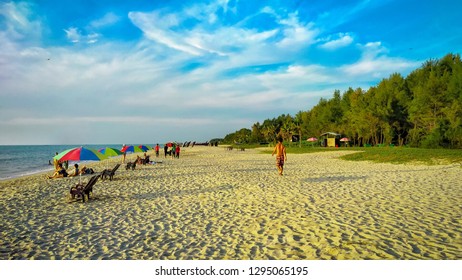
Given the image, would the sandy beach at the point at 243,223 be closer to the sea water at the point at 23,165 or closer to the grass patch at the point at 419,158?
the grass patch at the point at 419,158

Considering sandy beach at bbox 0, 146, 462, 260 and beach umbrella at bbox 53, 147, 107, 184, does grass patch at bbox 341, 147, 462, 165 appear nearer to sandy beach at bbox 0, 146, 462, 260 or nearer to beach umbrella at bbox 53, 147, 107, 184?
sandy beach at bbox 0, 146, 462, 260

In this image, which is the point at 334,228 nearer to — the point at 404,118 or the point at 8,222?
the point at 8,222

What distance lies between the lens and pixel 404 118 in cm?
4706

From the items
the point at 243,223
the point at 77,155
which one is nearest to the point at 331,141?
the point at 77,155

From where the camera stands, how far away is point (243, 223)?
21.0 ft

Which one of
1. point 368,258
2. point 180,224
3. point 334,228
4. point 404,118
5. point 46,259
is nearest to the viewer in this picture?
point 368,258

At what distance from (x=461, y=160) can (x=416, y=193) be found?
458 inches

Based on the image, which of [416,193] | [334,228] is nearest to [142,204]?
[334,228]

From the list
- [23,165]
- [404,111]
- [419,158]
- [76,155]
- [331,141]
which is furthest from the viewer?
[331,141]

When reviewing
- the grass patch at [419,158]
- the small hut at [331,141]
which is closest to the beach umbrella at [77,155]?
the grass patch at [419,158]

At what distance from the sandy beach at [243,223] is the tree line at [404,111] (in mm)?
26850

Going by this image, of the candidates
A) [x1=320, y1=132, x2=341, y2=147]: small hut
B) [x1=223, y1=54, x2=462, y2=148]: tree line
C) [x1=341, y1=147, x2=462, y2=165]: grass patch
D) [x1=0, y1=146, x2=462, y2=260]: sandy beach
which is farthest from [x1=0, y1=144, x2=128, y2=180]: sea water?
[x1=320, y1=132, x2=341, y2=147]: small hut

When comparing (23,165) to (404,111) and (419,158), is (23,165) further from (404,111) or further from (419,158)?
(404,111)

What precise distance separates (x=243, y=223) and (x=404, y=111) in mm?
49088
